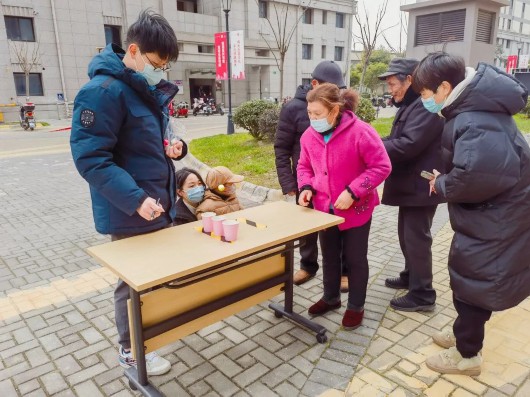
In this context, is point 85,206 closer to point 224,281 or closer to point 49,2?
point 224,281

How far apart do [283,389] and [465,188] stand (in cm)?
148

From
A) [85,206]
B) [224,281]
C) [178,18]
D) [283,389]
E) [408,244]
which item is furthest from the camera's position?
[178,18]

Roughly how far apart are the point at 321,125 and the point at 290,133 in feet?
2.85

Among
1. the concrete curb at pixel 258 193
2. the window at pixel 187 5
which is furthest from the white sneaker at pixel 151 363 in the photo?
the window at pixel 187 5

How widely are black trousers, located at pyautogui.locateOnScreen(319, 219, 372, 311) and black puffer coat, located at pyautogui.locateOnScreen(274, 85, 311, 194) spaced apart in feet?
2.35

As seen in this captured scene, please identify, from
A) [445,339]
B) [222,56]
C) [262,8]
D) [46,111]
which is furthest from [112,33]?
[445,339]

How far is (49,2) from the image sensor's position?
24141 millimetres

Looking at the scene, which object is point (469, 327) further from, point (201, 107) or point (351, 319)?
point (201, 107)

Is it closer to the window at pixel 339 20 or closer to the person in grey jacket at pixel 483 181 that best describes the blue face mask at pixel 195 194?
the person in grey jacket at pixel 483 181

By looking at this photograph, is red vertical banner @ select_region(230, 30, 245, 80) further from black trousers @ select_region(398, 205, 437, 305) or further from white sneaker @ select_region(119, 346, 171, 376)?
white sneaker @ select_region(119, 346, 171, 376)

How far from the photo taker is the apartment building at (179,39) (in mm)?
23719

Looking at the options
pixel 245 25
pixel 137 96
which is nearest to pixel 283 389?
pixel 137 96

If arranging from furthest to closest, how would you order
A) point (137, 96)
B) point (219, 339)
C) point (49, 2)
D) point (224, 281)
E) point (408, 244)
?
1. point (49, 2)
2. point (408, 244)
3. point (219, 339)
4. point (224, 281)
5. point (137, 96)

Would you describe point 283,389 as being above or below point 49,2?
below
